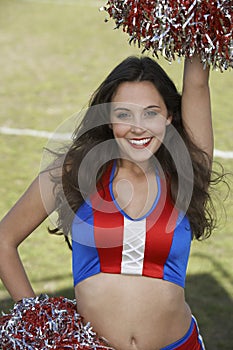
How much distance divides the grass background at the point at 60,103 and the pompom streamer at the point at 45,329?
66.1 inches

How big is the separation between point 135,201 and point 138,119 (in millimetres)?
321

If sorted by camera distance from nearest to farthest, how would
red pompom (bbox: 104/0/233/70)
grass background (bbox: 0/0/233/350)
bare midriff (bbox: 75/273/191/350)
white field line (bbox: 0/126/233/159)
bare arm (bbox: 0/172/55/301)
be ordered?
1. red pompom (bbox: 104/0/233/70)
2. bare midriff (bbox: 75/273/191/350)
3. bare arm (bbox: 0/172/55/301)
4. grass background (bbox: 0/0/233/350)
5. white field line (bbox: 0/126/233/159)

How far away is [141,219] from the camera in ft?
9.40

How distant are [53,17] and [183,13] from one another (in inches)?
465

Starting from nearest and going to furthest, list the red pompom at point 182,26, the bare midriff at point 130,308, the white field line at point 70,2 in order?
1. the red pompom at point 182,26
2. the bare midriff at point 130,308
3. the white field line at point 70,2

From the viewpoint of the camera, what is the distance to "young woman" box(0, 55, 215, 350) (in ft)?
9.28

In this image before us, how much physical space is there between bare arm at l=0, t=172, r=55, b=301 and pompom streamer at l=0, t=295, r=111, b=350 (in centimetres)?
17

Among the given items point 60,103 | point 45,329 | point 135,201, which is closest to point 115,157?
point 135,201

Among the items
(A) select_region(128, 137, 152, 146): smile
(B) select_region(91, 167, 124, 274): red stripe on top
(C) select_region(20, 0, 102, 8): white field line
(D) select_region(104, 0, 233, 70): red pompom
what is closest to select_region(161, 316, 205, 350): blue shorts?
(B) select_region(91, 167, 124, 274): red stripe on top

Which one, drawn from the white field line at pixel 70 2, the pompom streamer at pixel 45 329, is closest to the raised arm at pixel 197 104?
the pompom streamer at pixel 45 329

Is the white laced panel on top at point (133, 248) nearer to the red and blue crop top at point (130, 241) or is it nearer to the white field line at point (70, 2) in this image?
the red and blue crop top at point (130, 241)

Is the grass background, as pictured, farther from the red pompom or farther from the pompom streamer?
the red pompom

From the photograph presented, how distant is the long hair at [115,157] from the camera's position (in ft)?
9.53

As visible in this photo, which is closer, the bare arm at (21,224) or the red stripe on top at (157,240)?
the red stripe on top at (157,240)
